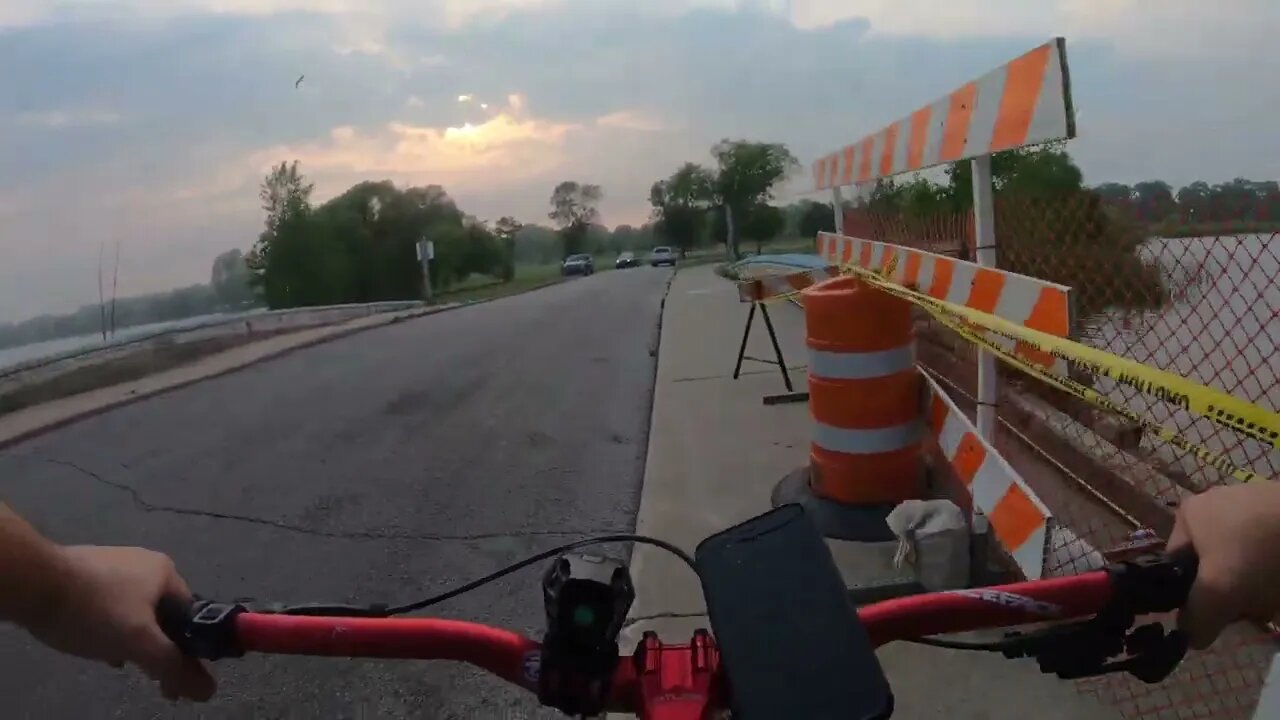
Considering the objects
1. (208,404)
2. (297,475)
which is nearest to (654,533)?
(297,475)

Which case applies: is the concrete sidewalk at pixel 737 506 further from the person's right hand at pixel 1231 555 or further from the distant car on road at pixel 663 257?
the distant car on road at pixel 663 257

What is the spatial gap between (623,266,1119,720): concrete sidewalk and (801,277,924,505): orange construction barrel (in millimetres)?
417

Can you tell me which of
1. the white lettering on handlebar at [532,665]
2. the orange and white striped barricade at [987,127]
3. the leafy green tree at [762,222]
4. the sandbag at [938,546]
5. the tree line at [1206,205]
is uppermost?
the leafy green tree at [762,222]

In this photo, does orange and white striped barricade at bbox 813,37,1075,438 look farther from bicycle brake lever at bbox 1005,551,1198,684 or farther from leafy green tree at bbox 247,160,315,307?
leafy green tree at bbox 247,160,315,307

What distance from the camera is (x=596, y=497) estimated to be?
6961 mm

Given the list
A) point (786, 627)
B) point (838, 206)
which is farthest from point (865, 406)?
point (838, 206)

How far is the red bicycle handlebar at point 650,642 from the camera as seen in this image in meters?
1.38

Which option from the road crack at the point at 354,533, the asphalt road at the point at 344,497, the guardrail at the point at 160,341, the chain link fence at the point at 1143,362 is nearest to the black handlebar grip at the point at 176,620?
the chain link fence at the point at 1143,362

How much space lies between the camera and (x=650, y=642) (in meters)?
1.43

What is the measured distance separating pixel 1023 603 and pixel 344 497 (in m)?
6.54

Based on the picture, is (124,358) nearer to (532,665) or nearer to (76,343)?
(76,343)

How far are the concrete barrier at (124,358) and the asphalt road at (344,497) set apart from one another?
232 cm

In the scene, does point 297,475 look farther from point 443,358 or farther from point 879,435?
point 443,358

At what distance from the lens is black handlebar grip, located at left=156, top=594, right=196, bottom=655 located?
140 centimetres
